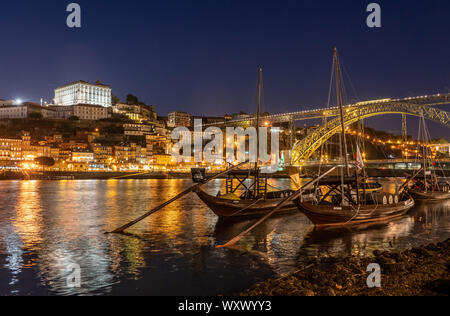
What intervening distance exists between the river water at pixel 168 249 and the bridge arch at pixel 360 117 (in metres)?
21.1

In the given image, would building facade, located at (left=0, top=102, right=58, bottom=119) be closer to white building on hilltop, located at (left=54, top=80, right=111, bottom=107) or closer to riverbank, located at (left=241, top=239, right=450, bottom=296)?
white building on hilltop, located at (left=54, top=80, right=111, bottom=107)

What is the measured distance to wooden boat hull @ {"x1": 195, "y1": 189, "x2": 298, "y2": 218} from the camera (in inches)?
722

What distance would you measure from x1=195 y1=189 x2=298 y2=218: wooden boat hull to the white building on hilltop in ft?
394

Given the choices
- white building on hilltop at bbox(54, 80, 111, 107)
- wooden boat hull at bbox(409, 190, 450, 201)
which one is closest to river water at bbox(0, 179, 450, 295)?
wooden boat hull at bbox(409, 190, 450, 201)

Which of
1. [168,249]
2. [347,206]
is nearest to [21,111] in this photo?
[168,249]

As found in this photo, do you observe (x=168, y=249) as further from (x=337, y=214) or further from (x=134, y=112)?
(x=134, y=112)

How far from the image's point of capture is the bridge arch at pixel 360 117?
146ft

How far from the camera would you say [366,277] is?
823 centimetres

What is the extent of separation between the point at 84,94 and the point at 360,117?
103065mm

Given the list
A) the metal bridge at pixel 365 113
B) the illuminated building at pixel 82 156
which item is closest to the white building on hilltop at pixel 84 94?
the illuminated building at pixel 82 156

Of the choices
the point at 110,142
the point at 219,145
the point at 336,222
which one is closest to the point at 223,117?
the point at 219,145

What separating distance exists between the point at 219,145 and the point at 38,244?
293ft

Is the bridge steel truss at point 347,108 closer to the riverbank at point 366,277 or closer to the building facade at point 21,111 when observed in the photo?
the riverbank at point 366,277

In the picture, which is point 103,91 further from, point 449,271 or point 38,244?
point 449,271
